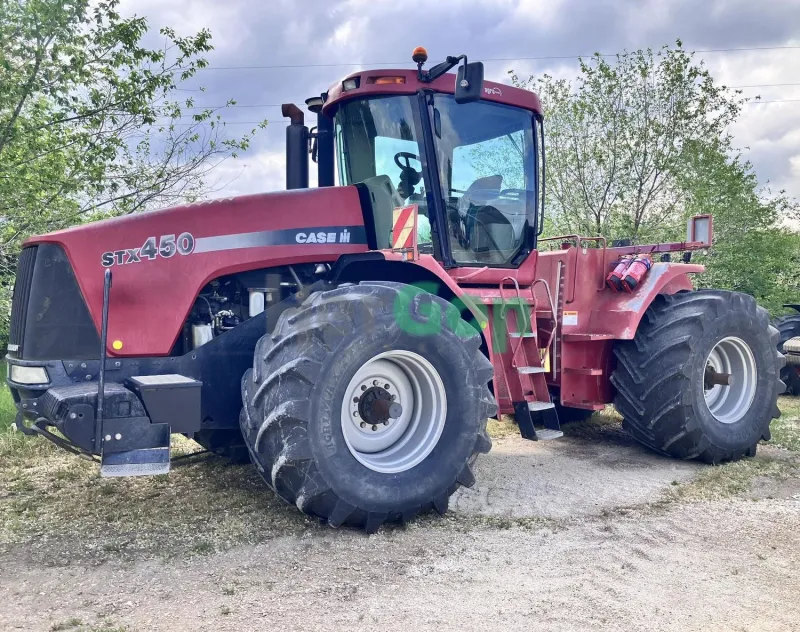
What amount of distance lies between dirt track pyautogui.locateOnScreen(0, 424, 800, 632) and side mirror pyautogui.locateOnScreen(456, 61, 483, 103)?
100 inches

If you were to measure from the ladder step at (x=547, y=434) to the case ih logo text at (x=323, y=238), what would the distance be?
1.97 meters

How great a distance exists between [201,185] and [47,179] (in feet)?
7.17

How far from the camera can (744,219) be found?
14461mm

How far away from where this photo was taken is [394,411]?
419 cm

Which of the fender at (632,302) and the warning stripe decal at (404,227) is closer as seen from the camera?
the warning stripe decal at (404,227)

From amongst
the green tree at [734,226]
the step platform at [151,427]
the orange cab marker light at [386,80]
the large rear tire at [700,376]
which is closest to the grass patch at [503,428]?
the large rear tire at [700,376]

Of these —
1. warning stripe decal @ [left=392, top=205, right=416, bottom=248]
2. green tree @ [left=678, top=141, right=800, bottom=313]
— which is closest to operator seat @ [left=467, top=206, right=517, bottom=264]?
warning stripe decal @ [left=392, top=205, right=416, bottom=248]

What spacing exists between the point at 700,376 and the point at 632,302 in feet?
2.60

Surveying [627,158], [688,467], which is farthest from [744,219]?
[688,467]

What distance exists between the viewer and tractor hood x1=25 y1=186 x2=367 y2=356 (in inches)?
161

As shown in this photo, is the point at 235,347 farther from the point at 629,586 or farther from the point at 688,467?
the point at 688,467

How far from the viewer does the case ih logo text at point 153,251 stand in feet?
13.5

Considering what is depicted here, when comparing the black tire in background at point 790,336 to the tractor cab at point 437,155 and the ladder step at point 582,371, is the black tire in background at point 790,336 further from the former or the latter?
the tractor cab at point 437,155

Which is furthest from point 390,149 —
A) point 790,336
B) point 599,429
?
point 790,336
